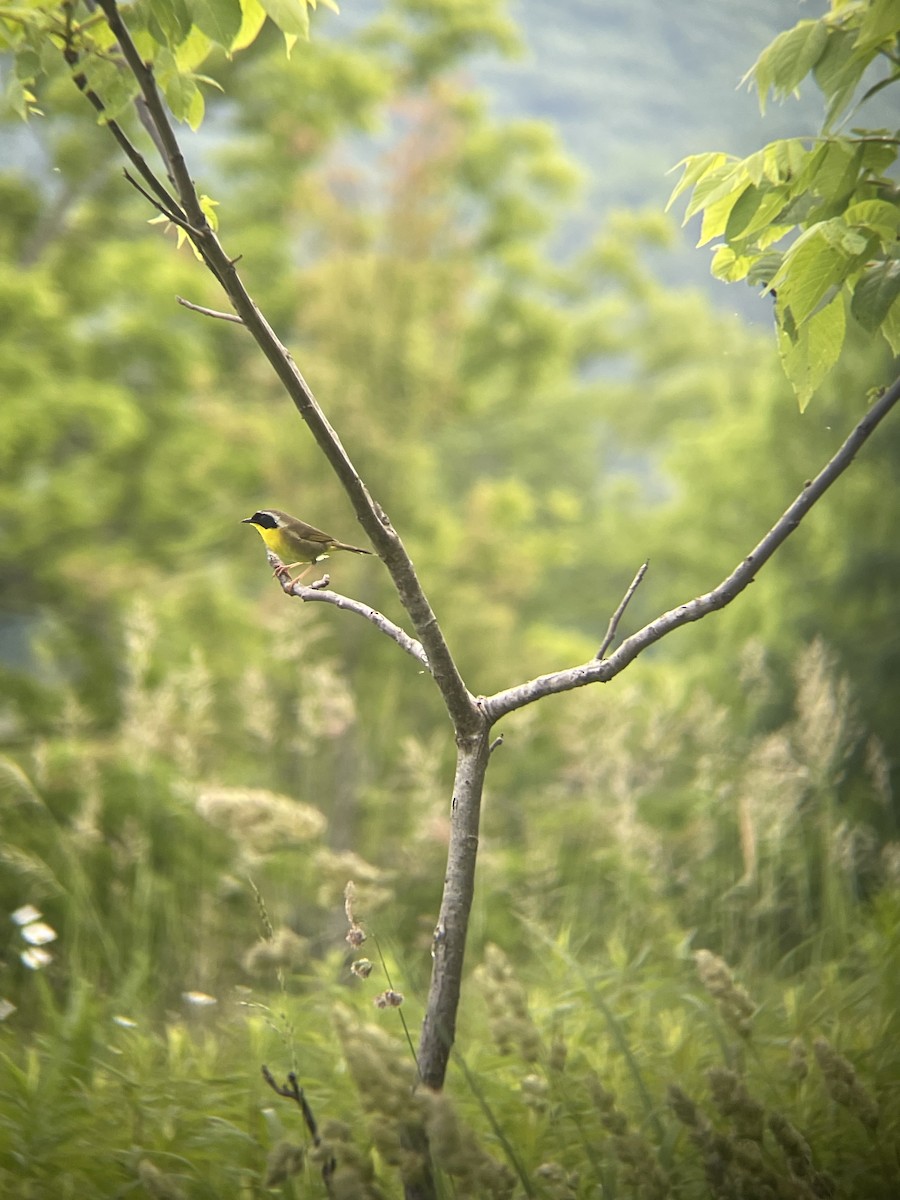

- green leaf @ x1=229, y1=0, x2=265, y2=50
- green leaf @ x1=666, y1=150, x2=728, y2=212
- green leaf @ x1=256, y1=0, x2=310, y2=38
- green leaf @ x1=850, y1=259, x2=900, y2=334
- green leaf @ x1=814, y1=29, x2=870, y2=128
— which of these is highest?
green leaf @ x1=229, y1=0, x2=265, y2=50

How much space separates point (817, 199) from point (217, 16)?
106cm

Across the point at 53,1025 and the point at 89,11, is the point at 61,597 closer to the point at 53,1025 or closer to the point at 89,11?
the point at 53,1025

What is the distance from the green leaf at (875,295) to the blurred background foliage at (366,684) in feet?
4.41

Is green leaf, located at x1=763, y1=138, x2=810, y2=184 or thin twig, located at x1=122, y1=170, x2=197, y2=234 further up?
thin twig, located at x1=122, y1=170, x2=197, y2=234

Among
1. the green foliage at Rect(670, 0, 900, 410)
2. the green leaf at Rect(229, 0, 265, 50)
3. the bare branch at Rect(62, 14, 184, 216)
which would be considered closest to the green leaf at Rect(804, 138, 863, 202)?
the green foliage at Rect(670, 0, 900, 410)

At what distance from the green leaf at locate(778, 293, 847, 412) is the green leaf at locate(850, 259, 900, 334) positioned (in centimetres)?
9

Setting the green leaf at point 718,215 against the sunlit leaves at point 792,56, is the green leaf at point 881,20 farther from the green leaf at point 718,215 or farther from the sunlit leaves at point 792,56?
the green leaf at point 718,215

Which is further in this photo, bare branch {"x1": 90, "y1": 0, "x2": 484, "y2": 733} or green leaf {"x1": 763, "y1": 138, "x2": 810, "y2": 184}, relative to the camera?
green leaf {"x1": 763, "y1": 138, "x2": 810, "y2": 184}

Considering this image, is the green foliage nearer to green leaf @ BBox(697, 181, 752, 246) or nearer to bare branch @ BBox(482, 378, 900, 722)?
green leaf @ BBox(697, 181, 752, 246)

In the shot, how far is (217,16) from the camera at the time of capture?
164 cm

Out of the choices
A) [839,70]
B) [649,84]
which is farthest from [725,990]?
[649,84]

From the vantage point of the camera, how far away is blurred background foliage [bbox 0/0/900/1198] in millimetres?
2906

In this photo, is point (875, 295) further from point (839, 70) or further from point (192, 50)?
point (192, 50)

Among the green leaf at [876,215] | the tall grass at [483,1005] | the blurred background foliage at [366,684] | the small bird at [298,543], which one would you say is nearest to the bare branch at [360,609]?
the small bird at [298,543]
